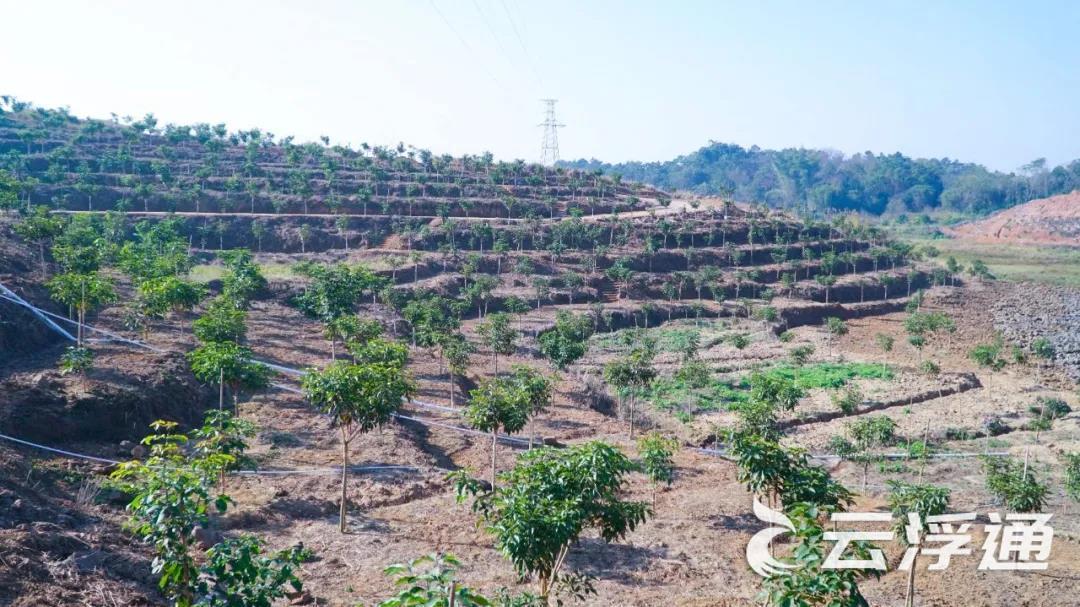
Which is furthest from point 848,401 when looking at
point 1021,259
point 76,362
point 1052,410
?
point 1021,259

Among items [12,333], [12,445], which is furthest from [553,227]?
[12,445]

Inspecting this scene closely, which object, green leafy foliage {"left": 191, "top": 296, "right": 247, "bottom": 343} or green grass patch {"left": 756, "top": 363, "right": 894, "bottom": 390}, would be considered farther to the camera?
green grass patch {"left": 756, "top": 363, "right": 894, "bottom": 390}

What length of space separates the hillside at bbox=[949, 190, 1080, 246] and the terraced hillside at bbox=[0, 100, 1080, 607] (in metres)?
49.1

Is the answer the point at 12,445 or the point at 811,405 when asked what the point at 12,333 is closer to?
the point at 12,445

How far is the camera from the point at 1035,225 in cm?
11462

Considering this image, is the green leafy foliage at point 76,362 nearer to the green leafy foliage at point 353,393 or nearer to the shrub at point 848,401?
the green leafy foliage at point 353,393

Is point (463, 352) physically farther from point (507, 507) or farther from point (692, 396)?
point (507, 507)

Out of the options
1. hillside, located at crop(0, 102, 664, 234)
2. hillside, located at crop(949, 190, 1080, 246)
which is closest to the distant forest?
hillside, located at crop(949, 190, 1080, 246)

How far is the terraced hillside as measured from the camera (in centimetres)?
1495

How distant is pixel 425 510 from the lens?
57.0 ft

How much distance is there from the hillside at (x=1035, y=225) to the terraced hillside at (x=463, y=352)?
4906 centimetres

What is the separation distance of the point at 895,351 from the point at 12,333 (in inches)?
1814

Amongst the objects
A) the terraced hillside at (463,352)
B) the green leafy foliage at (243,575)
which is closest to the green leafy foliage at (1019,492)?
the terraced hillside at (463,352)

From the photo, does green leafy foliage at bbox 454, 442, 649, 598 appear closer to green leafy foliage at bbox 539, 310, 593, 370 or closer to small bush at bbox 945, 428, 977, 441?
green leafy foliage at bbox 539, 310, 593, 370
